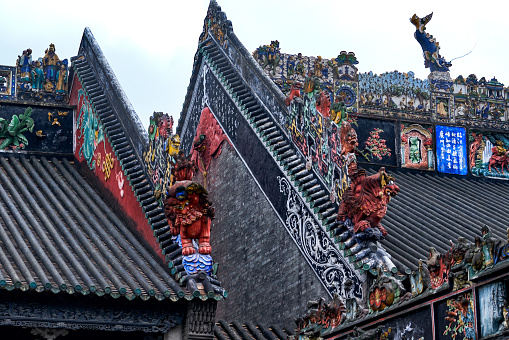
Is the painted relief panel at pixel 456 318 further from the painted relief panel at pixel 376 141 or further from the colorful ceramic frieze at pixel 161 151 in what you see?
the painted relief panel at pixel 376 141

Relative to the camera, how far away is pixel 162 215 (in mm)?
16797

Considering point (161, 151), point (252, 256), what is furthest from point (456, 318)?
point (252, 256)

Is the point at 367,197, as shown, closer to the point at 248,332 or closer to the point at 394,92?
the point at 248,332

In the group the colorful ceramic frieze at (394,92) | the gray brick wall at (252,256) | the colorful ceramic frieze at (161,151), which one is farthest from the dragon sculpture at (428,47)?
the colorful ceramic frieze at (161,151)

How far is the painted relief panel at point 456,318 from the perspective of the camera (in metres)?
10.7

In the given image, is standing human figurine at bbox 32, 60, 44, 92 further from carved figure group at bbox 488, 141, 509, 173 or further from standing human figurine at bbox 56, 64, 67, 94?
carved figure group at bbox 488, 141, 509, 173

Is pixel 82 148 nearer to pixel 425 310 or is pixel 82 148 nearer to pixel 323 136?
pixel 323 136

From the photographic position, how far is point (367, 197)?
1466cm

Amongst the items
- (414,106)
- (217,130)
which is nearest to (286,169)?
(217,130)

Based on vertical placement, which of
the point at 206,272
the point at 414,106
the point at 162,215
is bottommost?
the point at 206,272

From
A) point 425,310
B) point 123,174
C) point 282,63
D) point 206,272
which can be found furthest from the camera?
point 282,63

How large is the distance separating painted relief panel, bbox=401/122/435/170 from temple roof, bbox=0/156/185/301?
653cm

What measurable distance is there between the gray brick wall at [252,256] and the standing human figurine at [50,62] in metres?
3.69

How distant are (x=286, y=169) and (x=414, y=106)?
273 inches
